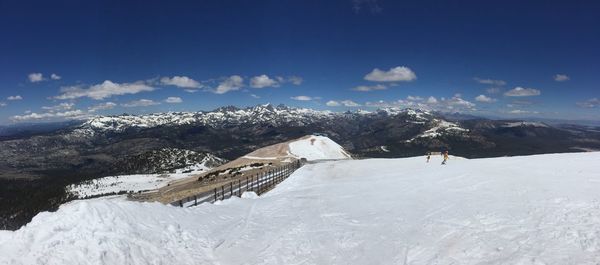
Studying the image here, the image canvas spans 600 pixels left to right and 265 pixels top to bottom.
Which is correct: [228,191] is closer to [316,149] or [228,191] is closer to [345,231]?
[345,231]

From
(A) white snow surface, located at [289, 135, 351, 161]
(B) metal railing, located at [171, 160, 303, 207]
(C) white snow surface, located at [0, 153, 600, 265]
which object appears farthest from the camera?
(A) white snow surface, located at [289, 135, 351, 161]

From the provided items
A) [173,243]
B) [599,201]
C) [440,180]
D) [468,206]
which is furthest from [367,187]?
[173,243]

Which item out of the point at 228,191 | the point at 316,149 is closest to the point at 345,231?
the point at 228,191

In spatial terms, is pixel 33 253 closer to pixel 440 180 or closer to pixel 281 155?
pixel 440 180

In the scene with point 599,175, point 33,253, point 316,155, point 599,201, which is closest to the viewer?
point 33,253

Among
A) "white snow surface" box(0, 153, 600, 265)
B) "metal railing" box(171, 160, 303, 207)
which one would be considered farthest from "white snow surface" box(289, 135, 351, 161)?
"white snow surface" box(0, 153, 600, 265)

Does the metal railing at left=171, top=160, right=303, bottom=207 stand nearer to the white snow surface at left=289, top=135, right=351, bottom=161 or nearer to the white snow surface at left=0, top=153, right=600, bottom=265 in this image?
the white snow surface at left=0, top=153, right=600, bottom=265

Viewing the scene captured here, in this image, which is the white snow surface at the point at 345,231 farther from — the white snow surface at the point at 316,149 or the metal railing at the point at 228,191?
the white snow surface at the point at 316,149
